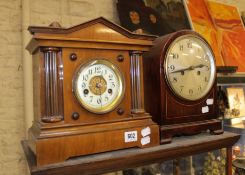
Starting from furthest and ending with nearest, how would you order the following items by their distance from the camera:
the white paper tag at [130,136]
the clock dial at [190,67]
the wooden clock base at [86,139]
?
1. the clock dial at [190,67]
2. the white paper tag at [130,136]
3. the wooden clock base at [86,139]

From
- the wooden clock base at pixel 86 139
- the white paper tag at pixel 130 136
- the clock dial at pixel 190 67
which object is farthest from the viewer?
the clock dial at pixel 190 67

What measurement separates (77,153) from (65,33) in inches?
13.9

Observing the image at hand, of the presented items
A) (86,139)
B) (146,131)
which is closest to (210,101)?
(146,131)

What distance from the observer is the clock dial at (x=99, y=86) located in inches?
29.6

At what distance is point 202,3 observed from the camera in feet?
5.92

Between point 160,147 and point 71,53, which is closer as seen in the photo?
point 71,53

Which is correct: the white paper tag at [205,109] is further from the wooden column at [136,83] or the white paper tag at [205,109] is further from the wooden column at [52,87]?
the wooden column at [52,87]

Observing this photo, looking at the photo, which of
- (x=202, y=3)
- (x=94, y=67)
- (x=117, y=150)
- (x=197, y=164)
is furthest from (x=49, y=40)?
(x=202, y=3)

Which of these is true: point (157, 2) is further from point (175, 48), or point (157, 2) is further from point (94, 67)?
point (94, 67)

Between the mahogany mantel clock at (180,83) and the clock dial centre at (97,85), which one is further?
the mahogany mantel clock at (180,83)

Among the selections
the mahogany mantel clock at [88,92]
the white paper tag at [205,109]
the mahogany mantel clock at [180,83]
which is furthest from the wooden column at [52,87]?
the white paper tag at [205,109]

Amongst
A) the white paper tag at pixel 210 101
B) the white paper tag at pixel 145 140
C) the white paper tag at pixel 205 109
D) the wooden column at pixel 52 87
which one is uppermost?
the wooden column at pixel 52 87

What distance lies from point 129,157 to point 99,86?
240 mm

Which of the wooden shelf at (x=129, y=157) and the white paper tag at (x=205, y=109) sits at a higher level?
the white paper tag at (x=205, y=109)
